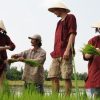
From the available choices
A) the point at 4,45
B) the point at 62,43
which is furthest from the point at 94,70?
the point at 4,45

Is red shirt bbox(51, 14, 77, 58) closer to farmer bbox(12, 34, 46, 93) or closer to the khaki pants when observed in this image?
the khaki pants

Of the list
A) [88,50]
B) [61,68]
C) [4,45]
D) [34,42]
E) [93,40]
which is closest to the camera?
[88,50]

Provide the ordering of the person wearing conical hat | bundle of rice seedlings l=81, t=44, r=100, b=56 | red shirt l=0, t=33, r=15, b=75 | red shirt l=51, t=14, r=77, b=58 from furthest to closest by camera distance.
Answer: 1. red shirt l=0, t=33, r=15, b=75
2. the person wearing conical hat
3. red shirt l=51, t=14, r=77, b=58
4. bundle of rice seedlings l=81, t=44, r=100, b=56

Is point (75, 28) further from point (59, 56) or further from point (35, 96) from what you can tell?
point (35, 96)

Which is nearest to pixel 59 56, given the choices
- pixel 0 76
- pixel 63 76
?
pixel 63 76

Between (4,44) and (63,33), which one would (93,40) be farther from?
(4,44)

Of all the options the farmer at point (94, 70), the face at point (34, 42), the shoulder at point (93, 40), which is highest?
the face at point (34, 42)

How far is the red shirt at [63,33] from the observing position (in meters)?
4.97

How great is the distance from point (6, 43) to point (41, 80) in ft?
2.60

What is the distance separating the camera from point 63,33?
197 inches

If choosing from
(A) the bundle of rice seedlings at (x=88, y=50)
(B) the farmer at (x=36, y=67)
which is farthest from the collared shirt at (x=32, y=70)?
(A) the bundle of rice seedlings at (x=88, y=50)

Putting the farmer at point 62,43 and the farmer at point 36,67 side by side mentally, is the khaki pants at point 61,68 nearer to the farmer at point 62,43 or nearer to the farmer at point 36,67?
the farmer at point 62,43

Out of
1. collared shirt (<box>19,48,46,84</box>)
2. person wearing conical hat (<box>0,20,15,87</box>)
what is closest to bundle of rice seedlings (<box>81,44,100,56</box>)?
person wearing conical hat (<box>0,20,15,87</box>)

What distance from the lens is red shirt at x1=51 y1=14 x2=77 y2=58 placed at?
497 centimetres
